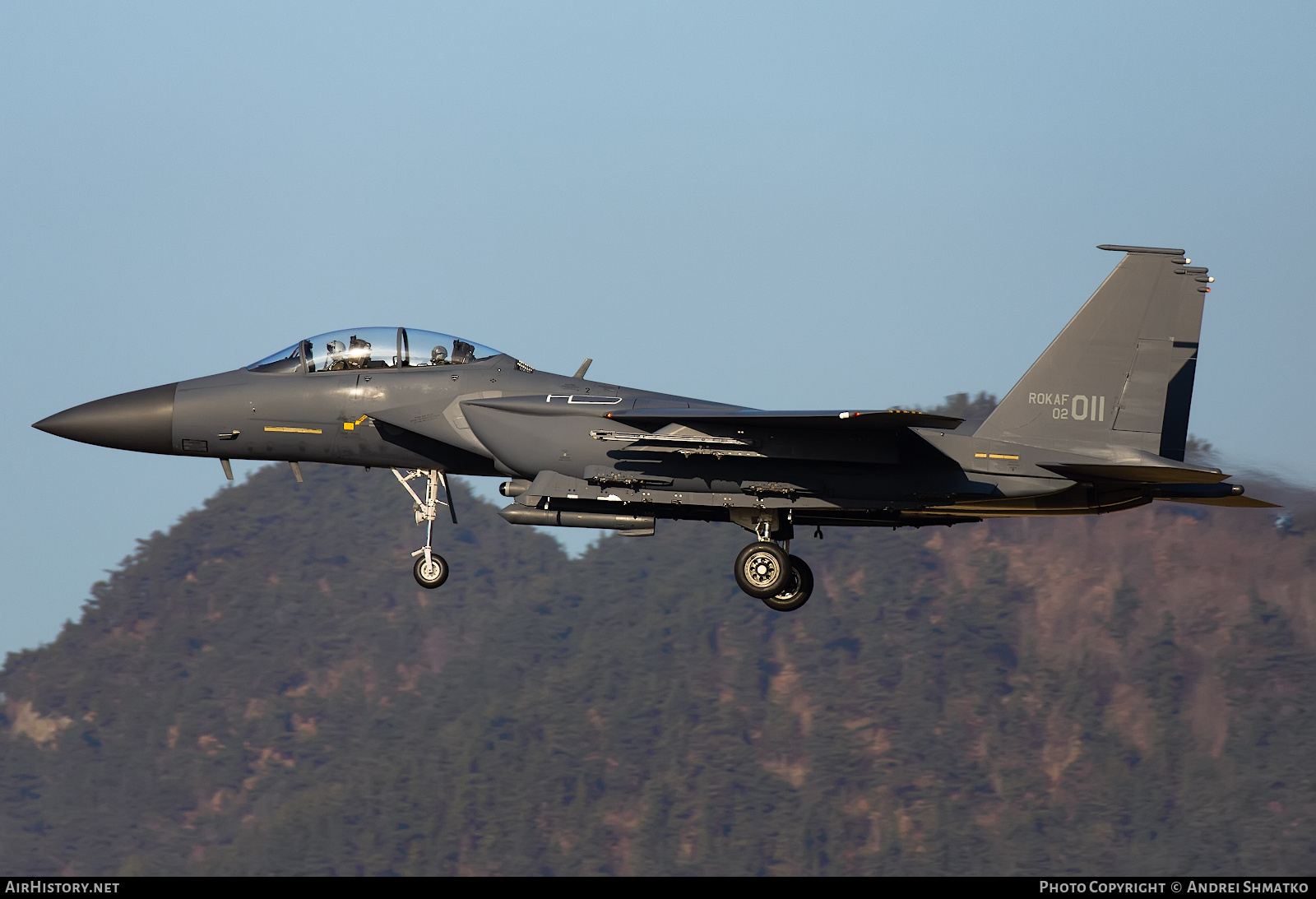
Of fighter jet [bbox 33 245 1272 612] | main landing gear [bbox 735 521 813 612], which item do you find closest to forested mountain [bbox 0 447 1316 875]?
fighter jet [bbox 33 245 1272 612]

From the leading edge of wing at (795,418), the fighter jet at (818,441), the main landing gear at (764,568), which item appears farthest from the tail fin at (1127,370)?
the main landing gear at (764,568)

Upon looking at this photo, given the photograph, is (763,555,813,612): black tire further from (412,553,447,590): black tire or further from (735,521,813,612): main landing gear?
(412,553,447,590): black tire

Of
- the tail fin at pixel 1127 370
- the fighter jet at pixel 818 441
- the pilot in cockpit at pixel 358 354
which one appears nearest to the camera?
the fighter jet at pixel 818 441

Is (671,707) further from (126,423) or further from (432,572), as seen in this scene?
(126,423)

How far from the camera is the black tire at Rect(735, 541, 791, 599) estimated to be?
19.8 metres

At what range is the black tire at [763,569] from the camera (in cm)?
1977

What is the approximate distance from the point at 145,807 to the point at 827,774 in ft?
166

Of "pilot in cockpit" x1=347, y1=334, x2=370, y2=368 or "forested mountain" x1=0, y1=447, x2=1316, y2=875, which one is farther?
"forested mountain" x1=0, y1=447, x2=1316, y2=875

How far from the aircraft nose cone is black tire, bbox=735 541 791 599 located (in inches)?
302

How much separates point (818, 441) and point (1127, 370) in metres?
3.93

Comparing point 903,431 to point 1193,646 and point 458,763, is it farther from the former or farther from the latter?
point 458,763

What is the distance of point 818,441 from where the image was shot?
61.8 feet

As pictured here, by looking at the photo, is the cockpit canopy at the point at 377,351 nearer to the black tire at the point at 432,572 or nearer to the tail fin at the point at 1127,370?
the black tire at the point at 432,572

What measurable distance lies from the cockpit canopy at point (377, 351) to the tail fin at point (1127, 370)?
6833 millimetres
